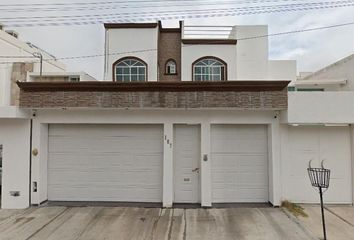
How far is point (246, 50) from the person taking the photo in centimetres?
1878

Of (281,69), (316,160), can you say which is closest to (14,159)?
(316,160)

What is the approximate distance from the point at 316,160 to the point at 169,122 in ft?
15.8

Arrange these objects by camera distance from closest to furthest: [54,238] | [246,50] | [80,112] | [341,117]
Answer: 1. [54,238]
2. [341,117]
3. [80,112]
4. [246,50]

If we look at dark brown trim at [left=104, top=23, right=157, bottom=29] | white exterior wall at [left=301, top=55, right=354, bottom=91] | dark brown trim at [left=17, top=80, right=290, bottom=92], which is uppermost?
dark brown trim at [left=104, top=23, right=157, bottom=29]

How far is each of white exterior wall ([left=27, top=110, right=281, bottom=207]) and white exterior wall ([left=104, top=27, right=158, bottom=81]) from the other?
345 inches

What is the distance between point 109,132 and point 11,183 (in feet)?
11.1

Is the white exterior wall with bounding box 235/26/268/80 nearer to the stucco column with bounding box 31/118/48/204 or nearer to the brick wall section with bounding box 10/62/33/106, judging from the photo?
the stucco column with bounding box 31/118/48/204

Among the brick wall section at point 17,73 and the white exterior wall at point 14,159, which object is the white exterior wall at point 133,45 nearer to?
the brick wall section at point 17,73

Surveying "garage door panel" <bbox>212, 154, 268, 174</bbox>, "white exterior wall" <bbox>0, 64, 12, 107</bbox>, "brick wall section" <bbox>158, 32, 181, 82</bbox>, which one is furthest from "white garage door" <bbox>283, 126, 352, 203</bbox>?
"white exterior wall" <bbox>0, 64, 12, 107</bbox>

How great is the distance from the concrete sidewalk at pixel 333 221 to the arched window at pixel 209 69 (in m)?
10.7

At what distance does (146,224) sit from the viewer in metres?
6.80

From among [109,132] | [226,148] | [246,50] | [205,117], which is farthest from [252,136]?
[246,50]

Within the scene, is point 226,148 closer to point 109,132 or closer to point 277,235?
point 277,235

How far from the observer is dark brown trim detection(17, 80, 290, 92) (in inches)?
312
